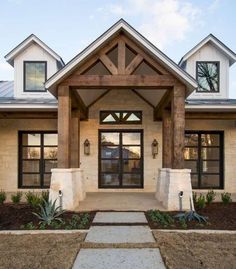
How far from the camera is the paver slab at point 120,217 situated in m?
7.36

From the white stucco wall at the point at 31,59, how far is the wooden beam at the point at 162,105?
414cm

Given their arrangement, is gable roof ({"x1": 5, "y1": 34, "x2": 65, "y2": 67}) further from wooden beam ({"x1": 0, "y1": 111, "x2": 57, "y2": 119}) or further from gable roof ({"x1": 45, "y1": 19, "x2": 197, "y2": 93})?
gable roof ({"x1": 45, "y1": 19, "x2": 197, "y2": 93})

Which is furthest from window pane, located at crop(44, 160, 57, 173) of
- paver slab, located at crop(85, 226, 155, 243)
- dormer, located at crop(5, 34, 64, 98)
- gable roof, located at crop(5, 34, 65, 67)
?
paver slab, located at crop(85, 226, 155, 243)

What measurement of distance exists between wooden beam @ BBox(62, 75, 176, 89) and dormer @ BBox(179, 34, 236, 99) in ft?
14.4

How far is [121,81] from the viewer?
8.76 metres

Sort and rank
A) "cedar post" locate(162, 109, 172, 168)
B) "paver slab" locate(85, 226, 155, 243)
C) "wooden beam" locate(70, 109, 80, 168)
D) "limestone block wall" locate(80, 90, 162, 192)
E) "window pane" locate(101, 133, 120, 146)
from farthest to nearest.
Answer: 1. "window pane" locate(101, 133, 120, 146)
2. "limestone block wall" locate(80, 90, 162, 192)
3. "cedar post" locate(162, 109, 172, 168)
4. "wooden beam" locate(70, 109, 80, 168)
5. "paver slab" locate(85, 226, 155, 243)

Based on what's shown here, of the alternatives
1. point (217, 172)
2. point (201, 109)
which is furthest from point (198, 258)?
point (217, 172)

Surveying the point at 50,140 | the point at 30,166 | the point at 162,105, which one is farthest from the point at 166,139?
the point at 30,166

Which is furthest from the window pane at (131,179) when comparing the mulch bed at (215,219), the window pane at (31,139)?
the mulch bed at (215,219)

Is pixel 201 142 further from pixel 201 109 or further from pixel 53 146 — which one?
pixel 53 146

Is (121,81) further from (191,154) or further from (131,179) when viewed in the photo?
(191,154)

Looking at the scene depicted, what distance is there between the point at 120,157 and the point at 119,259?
8.54 m

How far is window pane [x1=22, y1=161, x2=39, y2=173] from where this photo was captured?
1352 cm

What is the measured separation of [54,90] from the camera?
9.35 meters
